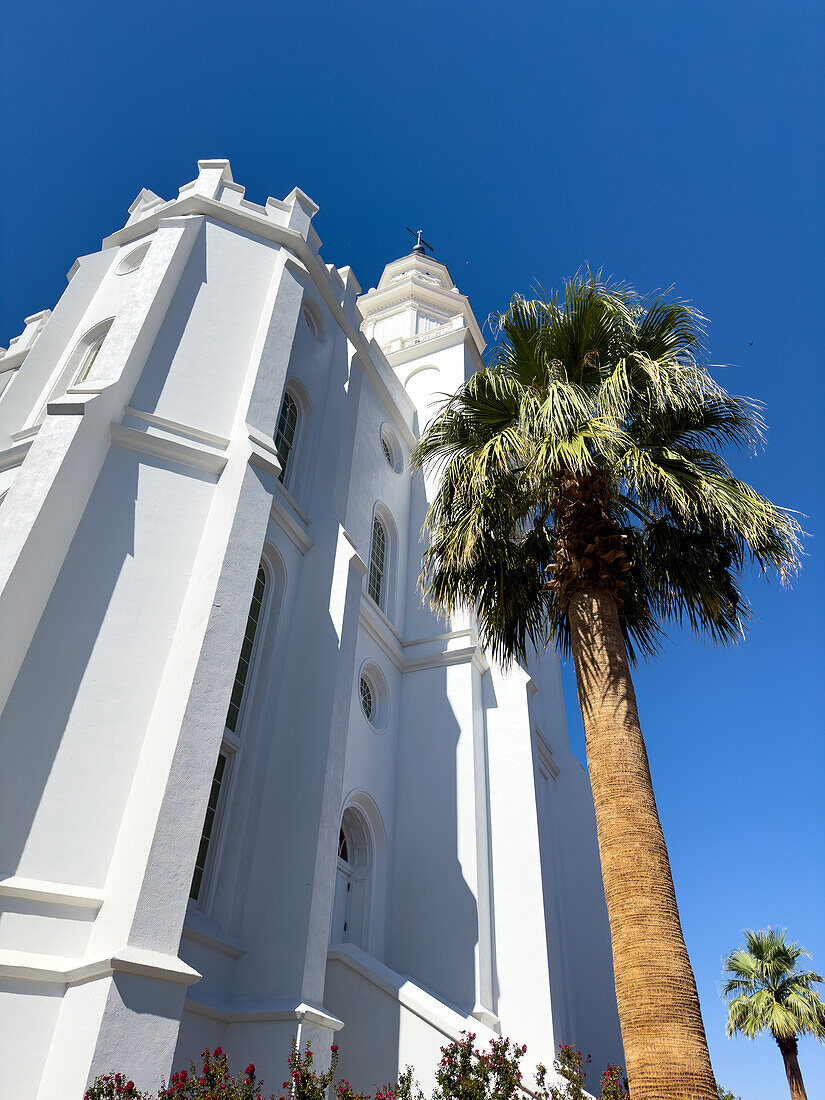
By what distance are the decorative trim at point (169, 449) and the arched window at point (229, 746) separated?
1.79 meters

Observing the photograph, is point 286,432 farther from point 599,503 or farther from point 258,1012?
point 258,1012

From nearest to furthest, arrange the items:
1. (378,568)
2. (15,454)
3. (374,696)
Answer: (15,454), (374,696), (378,568)

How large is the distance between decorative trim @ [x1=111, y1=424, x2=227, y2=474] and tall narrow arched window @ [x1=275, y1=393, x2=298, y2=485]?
2551 mm

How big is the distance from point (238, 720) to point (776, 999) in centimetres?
1982

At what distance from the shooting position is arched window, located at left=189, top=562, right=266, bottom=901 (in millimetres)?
9180

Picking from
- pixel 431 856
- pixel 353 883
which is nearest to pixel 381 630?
pixel 431 856

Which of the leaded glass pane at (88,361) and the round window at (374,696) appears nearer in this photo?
the leaded glass pane at (88,361)

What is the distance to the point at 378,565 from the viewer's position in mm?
16266

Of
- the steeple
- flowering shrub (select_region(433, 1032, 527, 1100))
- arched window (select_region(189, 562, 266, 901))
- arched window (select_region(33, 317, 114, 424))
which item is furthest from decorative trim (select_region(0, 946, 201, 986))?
the steeple

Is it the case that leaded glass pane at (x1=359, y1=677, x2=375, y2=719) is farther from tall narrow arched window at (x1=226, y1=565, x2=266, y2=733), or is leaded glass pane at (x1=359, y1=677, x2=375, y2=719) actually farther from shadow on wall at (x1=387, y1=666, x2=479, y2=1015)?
tall narrow arched window at (x1=226, y1=565, x2=266, y2=733)

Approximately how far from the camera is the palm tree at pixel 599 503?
7215 millimetres

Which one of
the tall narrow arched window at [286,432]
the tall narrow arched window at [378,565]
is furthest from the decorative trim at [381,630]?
the tall narrow arched window at [286,432]

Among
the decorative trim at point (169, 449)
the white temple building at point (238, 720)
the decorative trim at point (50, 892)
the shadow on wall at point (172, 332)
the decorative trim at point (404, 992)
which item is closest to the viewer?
the decorative trim at point (50, 892)

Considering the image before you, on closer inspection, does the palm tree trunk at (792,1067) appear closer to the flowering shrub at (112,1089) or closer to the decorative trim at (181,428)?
the flowering shrub at (112,1089)
